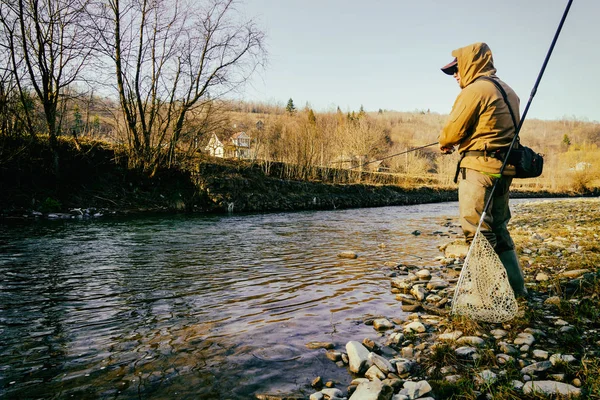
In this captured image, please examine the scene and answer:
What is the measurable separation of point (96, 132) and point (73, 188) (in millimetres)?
4377

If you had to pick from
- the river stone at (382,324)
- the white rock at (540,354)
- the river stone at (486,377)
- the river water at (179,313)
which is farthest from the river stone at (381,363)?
the white rock at (540,354)

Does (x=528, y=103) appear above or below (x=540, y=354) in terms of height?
above

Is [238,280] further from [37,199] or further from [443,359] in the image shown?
[37,199]

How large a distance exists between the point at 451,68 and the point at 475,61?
13.4 inches

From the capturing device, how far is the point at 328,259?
23.3 feet

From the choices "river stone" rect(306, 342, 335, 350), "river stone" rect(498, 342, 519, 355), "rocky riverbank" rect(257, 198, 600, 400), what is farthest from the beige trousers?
"river stone" rect(306, 342, 335, 350)

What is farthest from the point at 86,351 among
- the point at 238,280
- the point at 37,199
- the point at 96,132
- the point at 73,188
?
the point at 96,132

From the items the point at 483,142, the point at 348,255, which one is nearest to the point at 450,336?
the point at 483,142

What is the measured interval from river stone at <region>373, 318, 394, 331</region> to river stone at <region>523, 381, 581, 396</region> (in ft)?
4.83

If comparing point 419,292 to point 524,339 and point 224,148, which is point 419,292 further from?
point 224,148

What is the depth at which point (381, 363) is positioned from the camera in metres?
2.75

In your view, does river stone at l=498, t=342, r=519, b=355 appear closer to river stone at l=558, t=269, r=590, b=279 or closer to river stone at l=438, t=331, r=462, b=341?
river stone at l=438, t=331, r=462, b=341

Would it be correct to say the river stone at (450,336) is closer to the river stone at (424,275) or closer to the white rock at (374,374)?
the white rock at (374,374)

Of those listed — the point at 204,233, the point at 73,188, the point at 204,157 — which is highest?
the point at 204,157
